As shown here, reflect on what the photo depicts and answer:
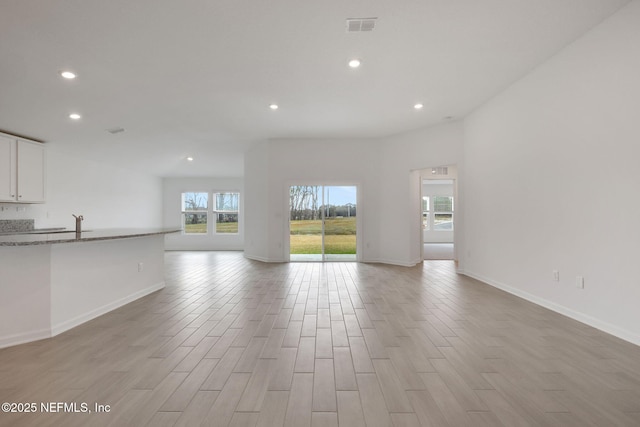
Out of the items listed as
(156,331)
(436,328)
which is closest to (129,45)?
(156,331)

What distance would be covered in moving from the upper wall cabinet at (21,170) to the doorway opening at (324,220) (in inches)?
202

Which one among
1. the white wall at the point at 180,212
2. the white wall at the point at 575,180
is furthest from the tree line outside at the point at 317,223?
the white wall at the point at 180,212

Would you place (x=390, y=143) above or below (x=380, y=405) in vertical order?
above

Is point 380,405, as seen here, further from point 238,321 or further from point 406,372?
point 238,321

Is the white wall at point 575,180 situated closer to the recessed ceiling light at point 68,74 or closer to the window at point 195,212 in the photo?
the recessed ceiling light at point 68,74

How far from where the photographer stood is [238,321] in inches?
138

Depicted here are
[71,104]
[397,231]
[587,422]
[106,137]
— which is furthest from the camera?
[397,231]

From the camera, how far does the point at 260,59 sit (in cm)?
384

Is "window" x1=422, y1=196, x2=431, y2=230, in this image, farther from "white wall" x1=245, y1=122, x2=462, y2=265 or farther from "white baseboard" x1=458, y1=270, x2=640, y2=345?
"white baseboard" x1=458, y1=270, x2=640, y2=345

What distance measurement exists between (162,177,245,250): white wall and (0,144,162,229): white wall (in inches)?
17.2

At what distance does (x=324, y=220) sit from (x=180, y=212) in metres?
6.40

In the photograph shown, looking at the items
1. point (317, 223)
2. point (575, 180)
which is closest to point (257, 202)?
point (317, 223)

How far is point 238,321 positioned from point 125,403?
1579 mm

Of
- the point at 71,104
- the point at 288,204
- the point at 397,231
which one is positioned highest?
the point at 71,104
